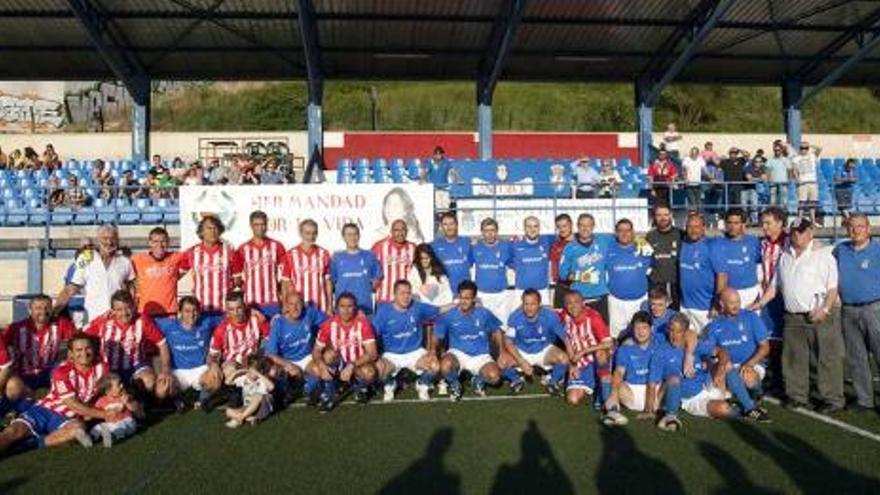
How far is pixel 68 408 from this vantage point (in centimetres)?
702

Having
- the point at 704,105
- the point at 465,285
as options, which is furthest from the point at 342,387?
the point at 704,105

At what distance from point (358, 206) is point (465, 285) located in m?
3.63

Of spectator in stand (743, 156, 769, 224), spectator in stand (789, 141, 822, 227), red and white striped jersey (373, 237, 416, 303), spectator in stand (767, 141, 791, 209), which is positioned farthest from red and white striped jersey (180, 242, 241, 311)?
spectator in stand (789, 141, 822, 227)

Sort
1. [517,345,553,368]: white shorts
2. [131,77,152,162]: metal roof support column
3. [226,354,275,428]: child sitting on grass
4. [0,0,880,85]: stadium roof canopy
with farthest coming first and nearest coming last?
[131,77,152,162]: metal roof support column < [0,0,880,85]: stadium roof canopy < [517,345,553,368]: white shorts < [226,354,275,428]: child sitting on grass

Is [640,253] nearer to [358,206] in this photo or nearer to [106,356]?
[358,206]

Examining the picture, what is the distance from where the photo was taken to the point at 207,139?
25562mm

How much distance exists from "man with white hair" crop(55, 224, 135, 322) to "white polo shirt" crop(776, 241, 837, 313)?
23.6 ft

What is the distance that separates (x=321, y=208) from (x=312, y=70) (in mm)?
7295

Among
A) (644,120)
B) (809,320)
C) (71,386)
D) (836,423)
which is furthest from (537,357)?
(644,120)

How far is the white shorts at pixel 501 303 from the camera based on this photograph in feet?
32.5

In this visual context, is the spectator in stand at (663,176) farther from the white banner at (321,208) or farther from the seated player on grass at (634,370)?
the seated player on grass at (634,370)

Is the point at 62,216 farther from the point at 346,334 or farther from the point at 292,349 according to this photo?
the point at 346,334

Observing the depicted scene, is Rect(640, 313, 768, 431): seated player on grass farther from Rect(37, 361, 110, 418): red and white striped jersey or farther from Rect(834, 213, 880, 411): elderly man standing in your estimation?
Rect(37, 361, 110, 418): red and white striped jersey

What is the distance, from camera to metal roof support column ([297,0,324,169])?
1665 cm
